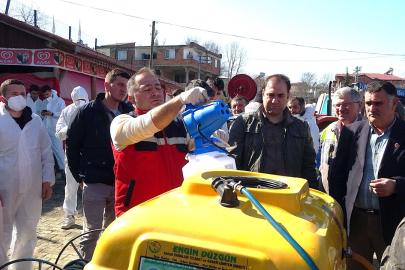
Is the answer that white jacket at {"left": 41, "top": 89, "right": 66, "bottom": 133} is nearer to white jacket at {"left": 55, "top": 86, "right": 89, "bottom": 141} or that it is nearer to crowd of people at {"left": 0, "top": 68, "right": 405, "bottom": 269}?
white jacket at {"left": 55, "top": 86, "right": 89, "bottom": 141}

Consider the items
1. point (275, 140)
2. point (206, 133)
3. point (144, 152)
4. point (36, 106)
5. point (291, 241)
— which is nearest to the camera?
point (291, 241)

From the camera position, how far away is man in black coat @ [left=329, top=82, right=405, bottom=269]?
8.68 ft

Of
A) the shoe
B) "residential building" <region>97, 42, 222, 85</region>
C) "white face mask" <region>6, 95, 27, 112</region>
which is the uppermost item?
"residential building" <region>97, 42, 222, 85</region>

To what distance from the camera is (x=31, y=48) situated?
11.5m

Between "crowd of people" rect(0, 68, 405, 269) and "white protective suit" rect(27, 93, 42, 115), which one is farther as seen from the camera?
"white protective suit" rect(27, 93, 42, 115)

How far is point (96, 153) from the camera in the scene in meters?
3.36

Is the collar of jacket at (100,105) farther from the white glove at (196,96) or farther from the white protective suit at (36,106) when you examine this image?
the white protective suit at (36,106)

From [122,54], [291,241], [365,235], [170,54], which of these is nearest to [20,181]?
[291,241]

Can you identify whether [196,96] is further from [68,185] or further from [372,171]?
[68,185]

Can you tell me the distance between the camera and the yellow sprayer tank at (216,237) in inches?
42.1

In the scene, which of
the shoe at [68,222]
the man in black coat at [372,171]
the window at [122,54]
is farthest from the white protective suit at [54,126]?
the window at [122,54]

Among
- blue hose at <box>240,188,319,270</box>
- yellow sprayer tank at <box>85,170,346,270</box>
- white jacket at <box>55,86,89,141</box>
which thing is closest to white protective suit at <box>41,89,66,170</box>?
white jacket at <box>55,86,89,141</box>

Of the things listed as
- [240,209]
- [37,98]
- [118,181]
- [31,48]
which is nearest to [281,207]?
[240,209]

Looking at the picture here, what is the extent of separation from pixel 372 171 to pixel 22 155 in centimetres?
327
